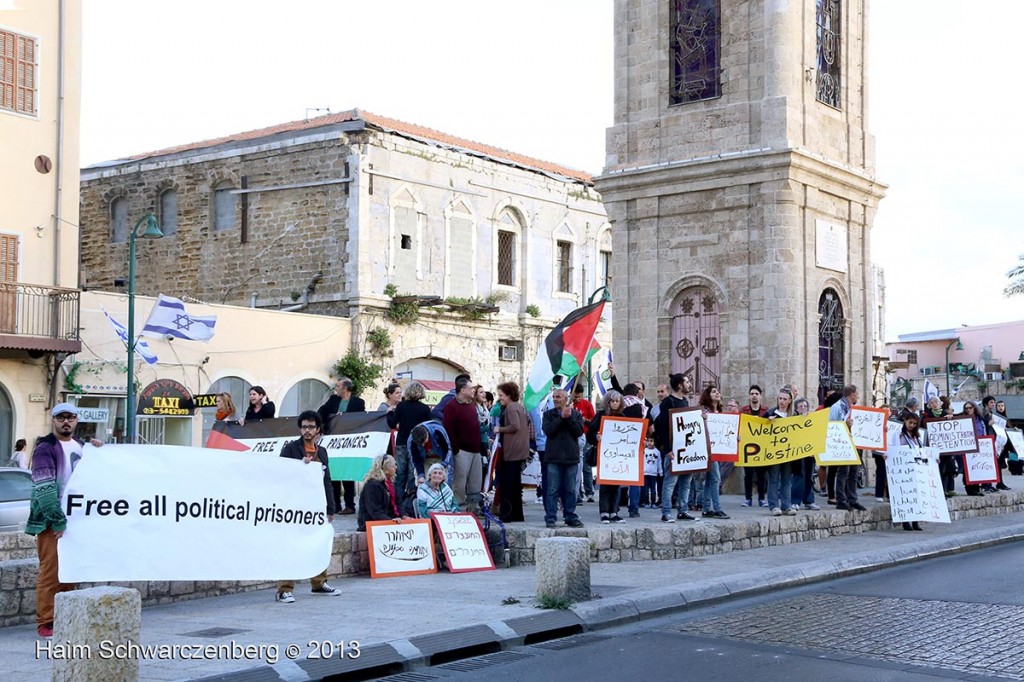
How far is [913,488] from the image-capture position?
18.5m

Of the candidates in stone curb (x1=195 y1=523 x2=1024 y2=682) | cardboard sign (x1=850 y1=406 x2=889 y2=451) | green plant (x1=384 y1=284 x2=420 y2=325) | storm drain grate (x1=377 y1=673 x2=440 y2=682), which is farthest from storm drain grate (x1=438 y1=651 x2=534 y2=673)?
green plant (x1=384 y1=284 x2=420 y2=325)

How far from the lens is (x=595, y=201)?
45844 mm

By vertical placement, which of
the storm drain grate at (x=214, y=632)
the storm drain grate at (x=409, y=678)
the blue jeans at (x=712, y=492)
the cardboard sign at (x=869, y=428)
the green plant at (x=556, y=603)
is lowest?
the storm drain grate at (x=409, y=678)

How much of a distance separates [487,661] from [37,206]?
78.8ft

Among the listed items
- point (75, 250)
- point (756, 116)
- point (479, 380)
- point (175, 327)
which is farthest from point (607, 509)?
point (479, 380)

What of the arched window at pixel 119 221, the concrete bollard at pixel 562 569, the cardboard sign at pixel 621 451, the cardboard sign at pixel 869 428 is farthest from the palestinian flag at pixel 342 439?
the arched window at pixel 119 221

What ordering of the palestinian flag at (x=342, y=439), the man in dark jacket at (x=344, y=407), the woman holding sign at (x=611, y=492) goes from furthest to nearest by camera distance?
the man in dark jacket at (x=344, y=407)
the palestinian flag at (x=342, y=439)
the woman holding sign at (x=611, y=492)

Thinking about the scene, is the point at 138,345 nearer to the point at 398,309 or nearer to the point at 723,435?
the point at 398,309

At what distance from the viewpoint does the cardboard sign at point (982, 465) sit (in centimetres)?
2222

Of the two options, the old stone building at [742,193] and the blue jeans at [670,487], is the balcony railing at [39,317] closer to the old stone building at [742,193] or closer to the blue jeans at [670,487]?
the old stone building at [742,193]

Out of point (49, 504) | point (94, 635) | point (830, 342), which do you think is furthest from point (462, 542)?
point (830, 342)

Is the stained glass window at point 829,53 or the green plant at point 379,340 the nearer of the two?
the stained glass window at point 829,53

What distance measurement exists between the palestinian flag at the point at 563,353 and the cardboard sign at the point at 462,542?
316 cm

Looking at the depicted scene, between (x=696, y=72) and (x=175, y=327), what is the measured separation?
14515 millimetres
